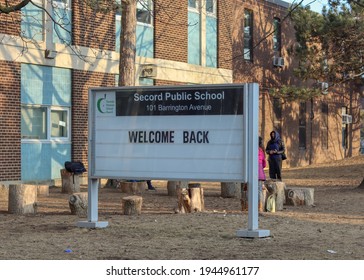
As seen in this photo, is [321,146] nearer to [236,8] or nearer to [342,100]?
[342,100]

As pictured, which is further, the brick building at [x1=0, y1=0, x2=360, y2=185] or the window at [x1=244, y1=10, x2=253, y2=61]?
the window at [x1=244, y1=10, x2=253, y2=61]

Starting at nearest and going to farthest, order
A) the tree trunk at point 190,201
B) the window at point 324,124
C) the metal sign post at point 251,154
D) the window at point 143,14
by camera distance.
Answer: the metal sign post at point 251,154 < the tree trunk at point 190,201 < the window at point 143,14 < the window at point 324,124

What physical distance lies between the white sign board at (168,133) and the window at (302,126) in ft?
85.3

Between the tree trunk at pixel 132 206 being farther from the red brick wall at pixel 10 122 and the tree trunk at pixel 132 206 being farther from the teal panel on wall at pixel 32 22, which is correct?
the teal panel on wall at pixel 32 22

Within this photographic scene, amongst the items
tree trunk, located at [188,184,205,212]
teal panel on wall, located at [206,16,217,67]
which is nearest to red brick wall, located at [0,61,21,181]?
tree trunk, located at [188,184,205,212]

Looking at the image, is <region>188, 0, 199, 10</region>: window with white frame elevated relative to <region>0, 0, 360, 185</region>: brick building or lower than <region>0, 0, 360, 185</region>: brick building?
elevated

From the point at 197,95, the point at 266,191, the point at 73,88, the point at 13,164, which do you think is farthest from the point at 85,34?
the point at 197,95

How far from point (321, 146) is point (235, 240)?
97.0ft

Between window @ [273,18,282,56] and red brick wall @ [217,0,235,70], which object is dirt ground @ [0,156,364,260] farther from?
window @ [273,18,282,56]

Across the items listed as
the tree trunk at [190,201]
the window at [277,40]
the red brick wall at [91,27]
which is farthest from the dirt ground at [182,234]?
the window at [277,40]

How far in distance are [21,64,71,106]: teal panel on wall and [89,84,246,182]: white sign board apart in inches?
365

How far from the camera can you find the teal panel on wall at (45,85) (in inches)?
816

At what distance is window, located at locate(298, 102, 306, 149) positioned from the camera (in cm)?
3703

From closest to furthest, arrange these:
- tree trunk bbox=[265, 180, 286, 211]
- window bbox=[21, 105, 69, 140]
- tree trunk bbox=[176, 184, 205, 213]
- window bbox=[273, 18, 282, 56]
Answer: tree trunk bbox=[176, 184, 205, 213] → tree trunk bbox=[265, 180, 286, 211] → window bbox=[21, 105, 69, 140] → window bbox=[273, 18, 282, 56]
